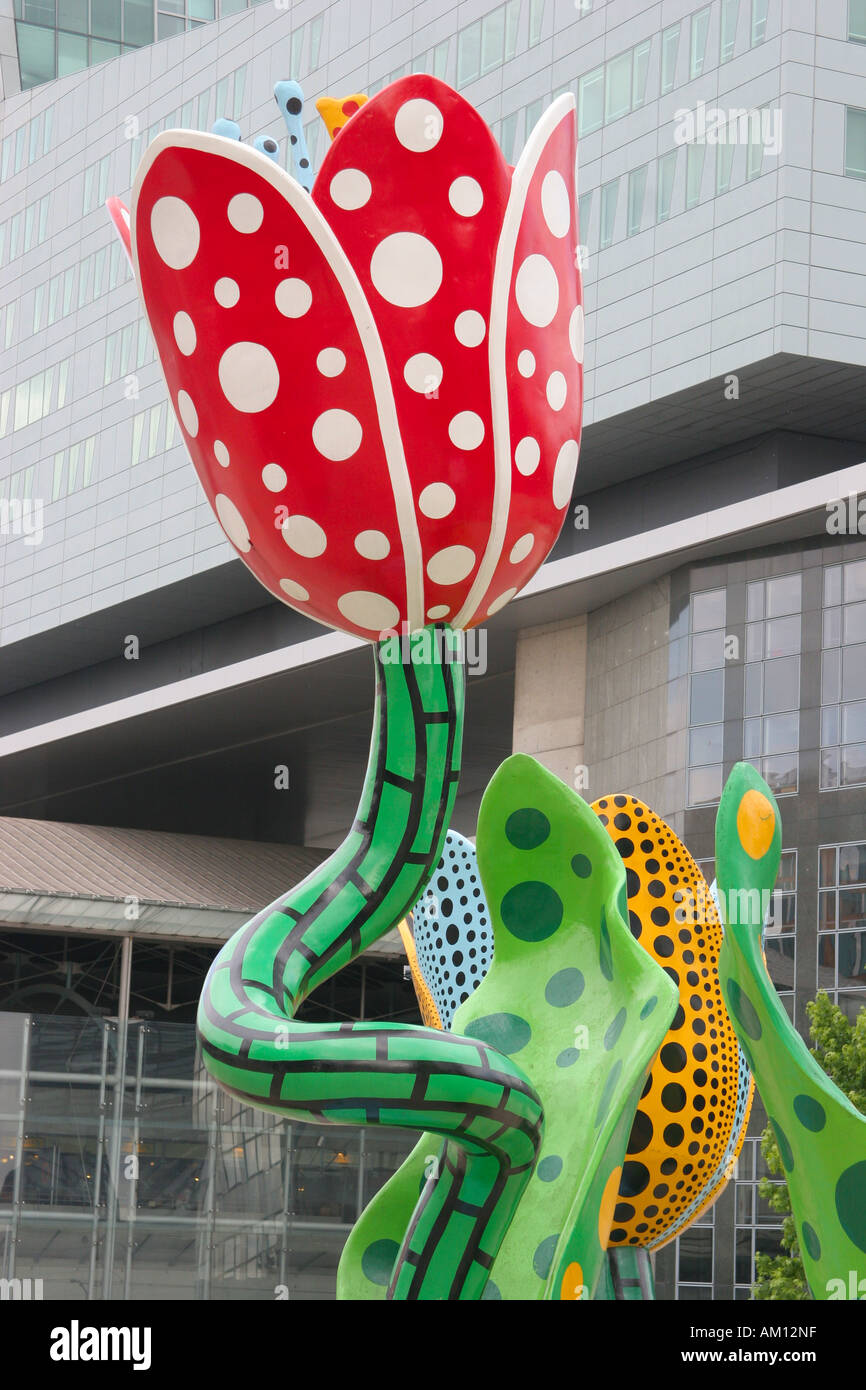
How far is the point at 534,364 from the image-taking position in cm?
469

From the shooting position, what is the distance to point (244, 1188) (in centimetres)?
2192

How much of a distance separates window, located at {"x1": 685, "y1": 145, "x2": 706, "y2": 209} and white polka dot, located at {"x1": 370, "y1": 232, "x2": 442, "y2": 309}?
73.7 feet

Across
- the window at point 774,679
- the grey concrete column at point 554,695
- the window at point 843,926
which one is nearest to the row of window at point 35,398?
the grey concrete column at point 554,695

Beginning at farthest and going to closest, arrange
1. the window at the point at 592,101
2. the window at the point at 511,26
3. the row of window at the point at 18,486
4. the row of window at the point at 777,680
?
the row of window at the point at 18,486 < the window at the point at 511,26 < the window at the point at 592,101 < the row of window at the point at 777,680

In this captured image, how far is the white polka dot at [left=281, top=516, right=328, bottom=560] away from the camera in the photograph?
14.9 ft

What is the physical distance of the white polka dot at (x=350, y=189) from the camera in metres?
4.50

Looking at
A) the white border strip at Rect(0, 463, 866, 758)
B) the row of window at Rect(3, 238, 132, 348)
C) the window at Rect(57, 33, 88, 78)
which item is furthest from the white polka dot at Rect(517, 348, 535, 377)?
the window at Rect(57, 33, 88, 78)

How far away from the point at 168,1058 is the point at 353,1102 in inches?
724

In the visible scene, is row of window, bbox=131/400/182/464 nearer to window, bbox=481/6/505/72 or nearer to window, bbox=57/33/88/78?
window, bbox=481/6/505/72

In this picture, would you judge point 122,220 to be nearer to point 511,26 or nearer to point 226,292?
point 226,292

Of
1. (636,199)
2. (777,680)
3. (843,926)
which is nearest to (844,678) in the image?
(777,680)

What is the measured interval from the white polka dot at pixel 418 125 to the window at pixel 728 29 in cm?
2273

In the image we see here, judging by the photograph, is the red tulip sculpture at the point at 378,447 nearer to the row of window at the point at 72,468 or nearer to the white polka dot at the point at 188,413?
the white polka dot at the point at 188,413

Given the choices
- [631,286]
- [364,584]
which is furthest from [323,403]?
[631,286]
